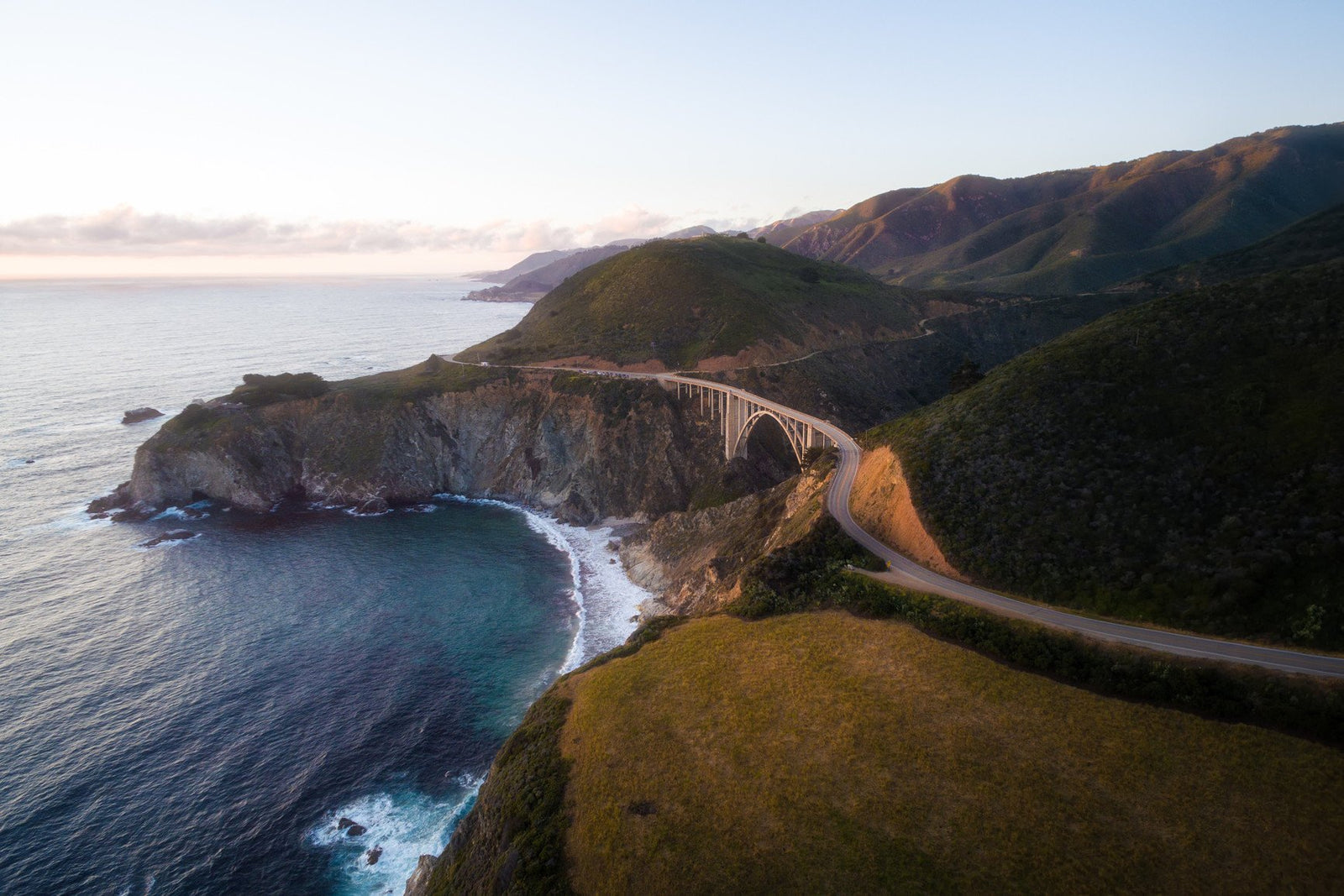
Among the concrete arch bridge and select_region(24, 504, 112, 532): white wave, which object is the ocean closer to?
select_region(24, 504, 112, 532): white wave

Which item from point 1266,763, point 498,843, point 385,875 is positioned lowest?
point 385,875

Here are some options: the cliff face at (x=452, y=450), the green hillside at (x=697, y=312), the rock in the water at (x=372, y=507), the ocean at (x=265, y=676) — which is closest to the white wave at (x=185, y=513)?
the ocean at (x=265, y=676)

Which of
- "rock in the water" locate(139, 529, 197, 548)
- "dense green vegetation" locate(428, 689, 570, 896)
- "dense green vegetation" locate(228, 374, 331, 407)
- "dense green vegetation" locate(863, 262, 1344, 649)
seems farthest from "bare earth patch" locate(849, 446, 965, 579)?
"dense green vegetation" locate(228, 374, 331, 407)

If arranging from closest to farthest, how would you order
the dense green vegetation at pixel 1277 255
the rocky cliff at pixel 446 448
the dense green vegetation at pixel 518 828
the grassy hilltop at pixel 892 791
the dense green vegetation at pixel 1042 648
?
the grassy hilltop at pixel 892 791, the dense green vegetation at pixel 1042 648, the dense green vegetation at pixel 518 828, the rocky cliff at pixel 446 448, the dense green vegetation at pixel 1277 255

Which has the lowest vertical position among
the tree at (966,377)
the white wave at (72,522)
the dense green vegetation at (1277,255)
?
the white wave at (72,522)

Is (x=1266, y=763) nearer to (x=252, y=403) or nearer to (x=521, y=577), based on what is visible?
(x=521, y=577)

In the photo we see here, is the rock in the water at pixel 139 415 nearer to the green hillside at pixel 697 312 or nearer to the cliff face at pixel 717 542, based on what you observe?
the green hillside at pixel 697 312

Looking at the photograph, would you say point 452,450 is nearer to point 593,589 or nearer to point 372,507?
point 372,507

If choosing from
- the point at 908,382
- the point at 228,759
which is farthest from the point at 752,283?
the point at 228,759
